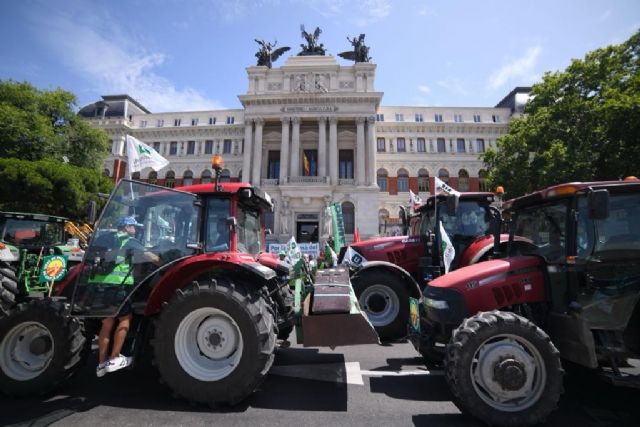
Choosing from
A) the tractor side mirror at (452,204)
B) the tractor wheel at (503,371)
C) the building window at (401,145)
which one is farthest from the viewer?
the building window at (401,145)

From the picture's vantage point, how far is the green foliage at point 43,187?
17.6 metres

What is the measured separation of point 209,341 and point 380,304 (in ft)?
11.6

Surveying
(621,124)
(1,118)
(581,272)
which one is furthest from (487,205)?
(1,118)

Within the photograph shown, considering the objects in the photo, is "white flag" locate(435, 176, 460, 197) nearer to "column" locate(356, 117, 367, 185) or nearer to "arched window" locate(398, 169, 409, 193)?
"column" locate(356, 117, 367, 185)

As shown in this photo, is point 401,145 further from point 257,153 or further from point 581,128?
point 581,128

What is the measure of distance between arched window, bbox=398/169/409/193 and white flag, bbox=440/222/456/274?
31720 millimetres

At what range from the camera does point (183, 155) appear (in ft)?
132

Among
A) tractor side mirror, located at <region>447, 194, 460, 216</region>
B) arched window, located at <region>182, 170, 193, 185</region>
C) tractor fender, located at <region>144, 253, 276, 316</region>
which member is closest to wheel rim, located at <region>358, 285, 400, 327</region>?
tractor side mirror, located at <region>447, 194, 460, 216</region>

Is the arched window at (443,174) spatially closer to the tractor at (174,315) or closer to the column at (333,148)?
the column at (333,148)

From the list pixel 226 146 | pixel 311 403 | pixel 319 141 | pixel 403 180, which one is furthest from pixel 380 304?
pixel 226 146

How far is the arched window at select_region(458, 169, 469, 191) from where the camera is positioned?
37094 mm

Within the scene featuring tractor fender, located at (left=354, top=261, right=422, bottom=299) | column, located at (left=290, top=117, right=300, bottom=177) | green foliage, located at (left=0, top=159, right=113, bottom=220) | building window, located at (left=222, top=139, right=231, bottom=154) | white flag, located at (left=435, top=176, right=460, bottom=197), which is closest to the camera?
tractor fender, located at (left=354, top=261, right=422, bottom=299)

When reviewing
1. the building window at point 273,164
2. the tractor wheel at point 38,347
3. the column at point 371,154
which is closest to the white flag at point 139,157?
the tractor wheel at point 38,347

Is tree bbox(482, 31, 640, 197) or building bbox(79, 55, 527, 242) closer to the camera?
tree bbox(482, 31, 640, 197)
